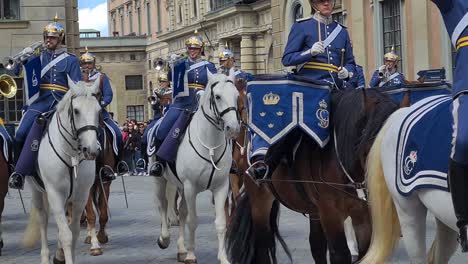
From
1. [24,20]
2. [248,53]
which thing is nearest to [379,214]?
[24,20]

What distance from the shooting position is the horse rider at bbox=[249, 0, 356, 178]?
845 cm

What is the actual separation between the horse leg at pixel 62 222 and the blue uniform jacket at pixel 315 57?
10.0 ft

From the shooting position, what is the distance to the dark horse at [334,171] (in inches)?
292

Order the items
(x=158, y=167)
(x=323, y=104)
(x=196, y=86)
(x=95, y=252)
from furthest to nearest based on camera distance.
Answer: (x=95, y=252)
(x=196, y=86)
(x=158, y=167)
(x=323, y=104)

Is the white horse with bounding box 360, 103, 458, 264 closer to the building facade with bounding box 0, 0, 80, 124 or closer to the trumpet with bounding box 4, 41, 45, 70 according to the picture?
the trumpet with bounding box 4, 41, 45, 70

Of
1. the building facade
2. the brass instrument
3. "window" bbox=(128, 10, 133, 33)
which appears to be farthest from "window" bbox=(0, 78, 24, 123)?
"window" bbox=(128, 10, 133, 33)

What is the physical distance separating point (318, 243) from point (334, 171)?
1.37m

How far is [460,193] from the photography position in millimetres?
5570

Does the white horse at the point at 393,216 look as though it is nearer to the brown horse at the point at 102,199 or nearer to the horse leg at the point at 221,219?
the horse leg at the point at 221,219

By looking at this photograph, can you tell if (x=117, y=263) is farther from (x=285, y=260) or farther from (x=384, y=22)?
(x=384, y=22)

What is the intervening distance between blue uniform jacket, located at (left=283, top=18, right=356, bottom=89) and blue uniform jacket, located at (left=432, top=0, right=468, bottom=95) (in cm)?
266

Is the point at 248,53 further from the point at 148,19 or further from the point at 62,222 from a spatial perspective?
the point at 62,222

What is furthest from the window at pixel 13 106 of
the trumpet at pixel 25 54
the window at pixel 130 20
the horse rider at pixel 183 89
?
the window at pixel 130 20

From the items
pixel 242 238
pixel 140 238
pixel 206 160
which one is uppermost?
pixel 206 160
